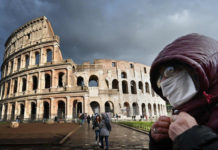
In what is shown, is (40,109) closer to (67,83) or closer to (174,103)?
(67,83)

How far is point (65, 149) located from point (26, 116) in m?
21.3

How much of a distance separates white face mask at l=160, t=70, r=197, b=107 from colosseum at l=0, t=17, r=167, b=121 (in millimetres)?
21581

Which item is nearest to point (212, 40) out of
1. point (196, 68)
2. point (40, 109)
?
point (196, 68)

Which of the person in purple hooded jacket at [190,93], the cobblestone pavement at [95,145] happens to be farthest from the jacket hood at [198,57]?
the cobblestone pavement at [95,145]

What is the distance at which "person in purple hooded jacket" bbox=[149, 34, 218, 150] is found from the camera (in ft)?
1.88

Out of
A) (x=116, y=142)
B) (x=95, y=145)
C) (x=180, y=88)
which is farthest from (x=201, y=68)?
(x=116, y=142)

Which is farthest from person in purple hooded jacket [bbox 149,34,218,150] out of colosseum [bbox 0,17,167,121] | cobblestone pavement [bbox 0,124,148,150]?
colosseum [bbox 0,17,167,121]

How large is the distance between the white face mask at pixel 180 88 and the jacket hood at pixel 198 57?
4 centimetres

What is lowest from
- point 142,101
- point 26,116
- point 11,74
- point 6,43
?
point 26,116

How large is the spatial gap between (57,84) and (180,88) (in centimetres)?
2439

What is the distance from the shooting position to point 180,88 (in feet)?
2.69

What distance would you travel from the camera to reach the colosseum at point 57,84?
22375 millimetres

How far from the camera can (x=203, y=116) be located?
2.24 ft

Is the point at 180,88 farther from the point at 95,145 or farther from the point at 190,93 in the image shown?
Result: the point at 95,145
